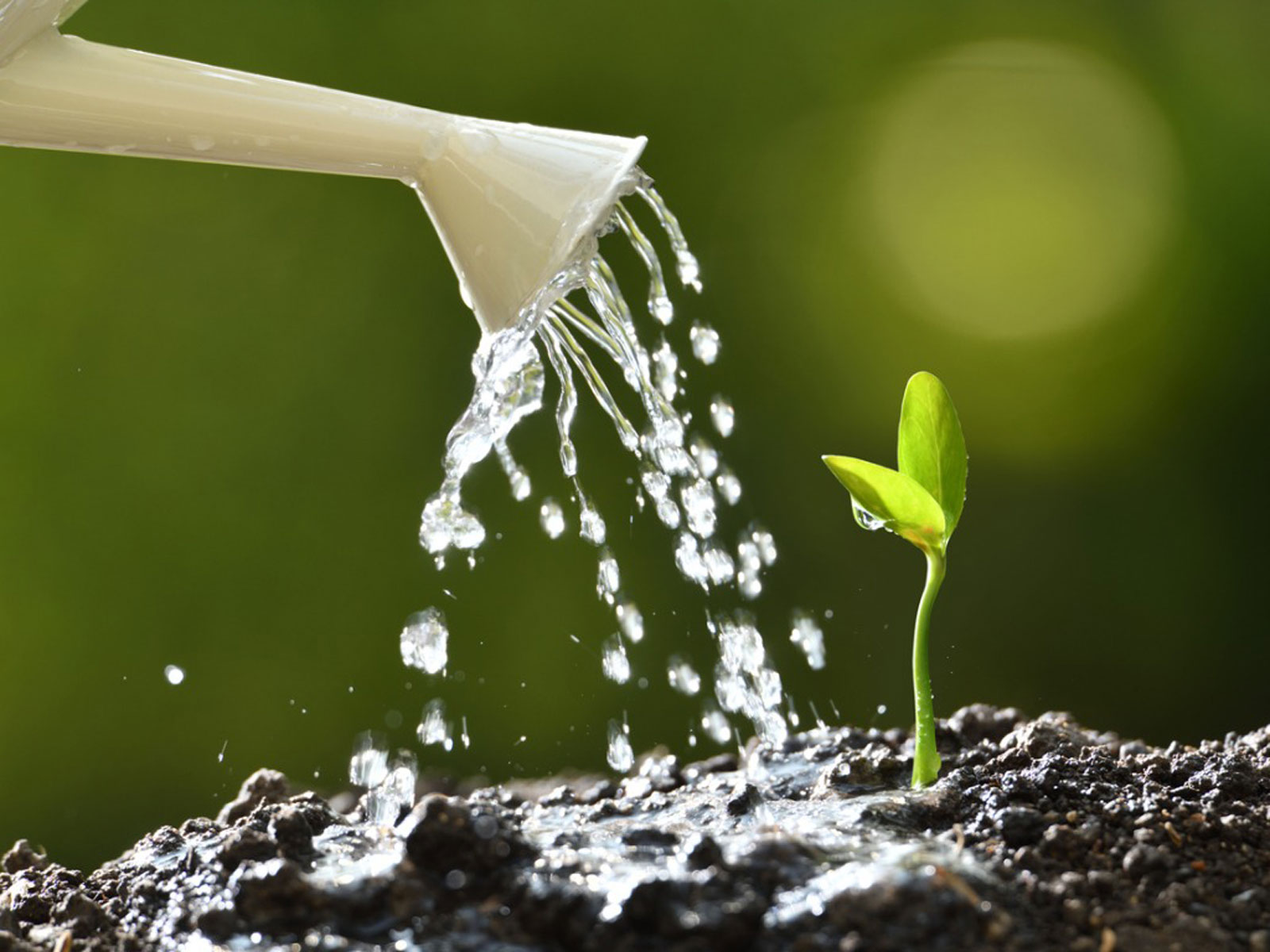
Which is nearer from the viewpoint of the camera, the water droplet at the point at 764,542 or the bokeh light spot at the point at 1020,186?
the water droplet at the point at 764,542

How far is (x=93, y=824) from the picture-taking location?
7.36 ft

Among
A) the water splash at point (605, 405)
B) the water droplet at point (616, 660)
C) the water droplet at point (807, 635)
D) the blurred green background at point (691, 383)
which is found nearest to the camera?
the water splash at point (605, 405)

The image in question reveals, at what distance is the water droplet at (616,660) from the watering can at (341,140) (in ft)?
1.51

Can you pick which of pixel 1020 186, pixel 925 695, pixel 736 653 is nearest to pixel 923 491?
pixel 925 695

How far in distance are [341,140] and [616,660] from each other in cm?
60

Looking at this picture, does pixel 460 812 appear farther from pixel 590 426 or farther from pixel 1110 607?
pixel 1110 607

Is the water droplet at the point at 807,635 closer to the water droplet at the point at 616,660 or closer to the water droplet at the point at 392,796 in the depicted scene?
the water droplet at the point at 616,660

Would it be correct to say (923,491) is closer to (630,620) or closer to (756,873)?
(756,873)

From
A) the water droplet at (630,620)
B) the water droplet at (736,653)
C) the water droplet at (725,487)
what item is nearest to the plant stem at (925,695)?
the water droplet at (736,653)

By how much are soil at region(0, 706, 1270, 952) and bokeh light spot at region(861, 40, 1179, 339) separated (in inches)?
61.3

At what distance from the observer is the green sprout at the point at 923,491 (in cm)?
80

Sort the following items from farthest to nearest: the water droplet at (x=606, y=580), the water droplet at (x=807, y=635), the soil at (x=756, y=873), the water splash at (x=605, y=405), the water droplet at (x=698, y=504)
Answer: the water droplet at (x=807, y=635) → the water droplet at (x=606, y=580) → the water droplet at (x=698, y=504) → the water splash at (x=605, y=405) → the soil at (x=756, y=873)

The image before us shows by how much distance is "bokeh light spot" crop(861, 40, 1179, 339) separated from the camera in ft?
7.41

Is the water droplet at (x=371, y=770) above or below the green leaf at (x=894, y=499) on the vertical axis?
below
